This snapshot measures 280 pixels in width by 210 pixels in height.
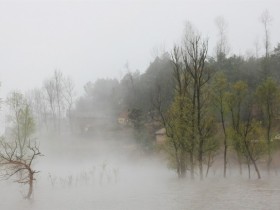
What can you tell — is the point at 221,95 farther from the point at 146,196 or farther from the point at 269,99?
the point at 146,196

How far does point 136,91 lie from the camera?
7681 cm

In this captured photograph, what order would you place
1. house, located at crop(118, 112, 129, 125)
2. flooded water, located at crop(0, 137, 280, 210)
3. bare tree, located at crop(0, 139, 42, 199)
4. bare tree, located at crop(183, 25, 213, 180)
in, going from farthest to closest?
house, located at crop(118, 112, 129, 125) → bare tree, located at crop(183, 25, 213, 180) → bare tree, located at crop(0, 139, 42, 199) → flooded water, located at crop(0, 137, 280, 210)

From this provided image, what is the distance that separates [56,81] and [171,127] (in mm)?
52664

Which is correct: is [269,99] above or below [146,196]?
above

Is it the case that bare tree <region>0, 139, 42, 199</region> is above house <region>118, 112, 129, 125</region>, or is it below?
below

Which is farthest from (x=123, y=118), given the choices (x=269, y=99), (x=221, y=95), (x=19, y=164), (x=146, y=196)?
(x=19, y=164)

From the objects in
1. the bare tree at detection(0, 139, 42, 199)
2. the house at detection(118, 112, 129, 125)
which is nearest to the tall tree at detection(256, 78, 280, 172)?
the bare tree at detection(0, 139, 42, 199)

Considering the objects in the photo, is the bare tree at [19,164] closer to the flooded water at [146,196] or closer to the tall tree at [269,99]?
the flooded water at [146,196]

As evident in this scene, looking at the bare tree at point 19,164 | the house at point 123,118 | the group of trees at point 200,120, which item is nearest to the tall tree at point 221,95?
the group of trees at point 200,120

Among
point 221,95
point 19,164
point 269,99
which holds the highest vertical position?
point 221,95

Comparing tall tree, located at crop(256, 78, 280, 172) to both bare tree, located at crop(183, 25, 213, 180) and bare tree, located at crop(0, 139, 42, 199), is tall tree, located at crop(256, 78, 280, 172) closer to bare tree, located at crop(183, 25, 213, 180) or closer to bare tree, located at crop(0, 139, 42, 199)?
bare tree, located at crop(183, 25, 213, 180)

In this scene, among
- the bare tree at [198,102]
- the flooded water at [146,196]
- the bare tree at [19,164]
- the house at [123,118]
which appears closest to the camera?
the flooded water at [146,196]

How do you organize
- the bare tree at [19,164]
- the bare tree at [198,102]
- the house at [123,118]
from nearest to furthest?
the bare tree at [19,164] → the bare tree at [198,102] → the house at [123,118]

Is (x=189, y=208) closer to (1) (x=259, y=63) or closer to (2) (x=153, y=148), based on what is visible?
(2) (x=153, y=148)
